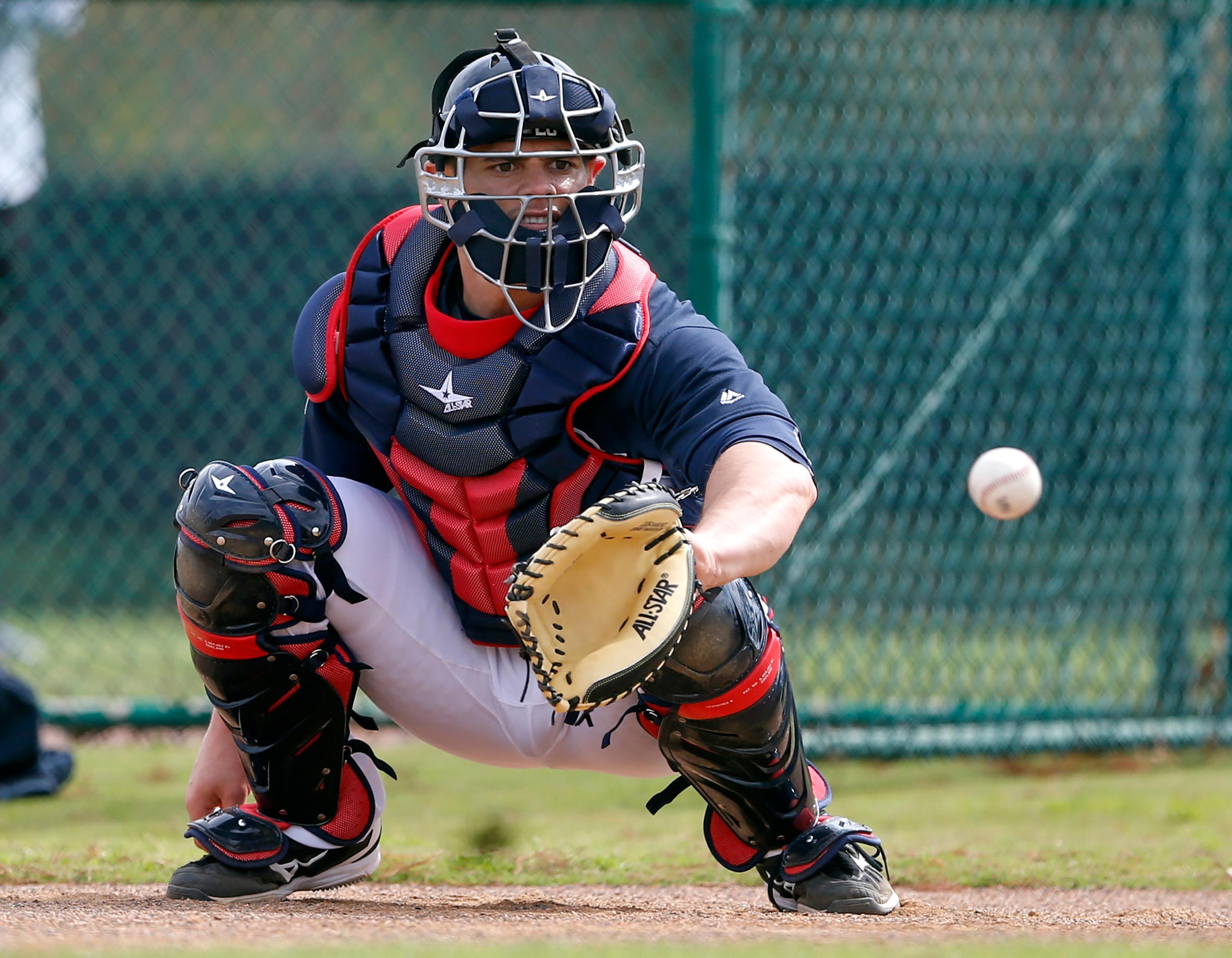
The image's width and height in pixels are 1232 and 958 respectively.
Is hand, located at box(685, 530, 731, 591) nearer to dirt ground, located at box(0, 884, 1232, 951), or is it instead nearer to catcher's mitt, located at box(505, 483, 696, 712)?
catcher's mitt, located at box(505, 483, 696, 712)

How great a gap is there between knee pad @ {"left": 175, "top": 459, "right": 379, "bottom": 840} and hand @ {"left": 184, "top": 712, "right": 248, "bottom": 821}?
102mm

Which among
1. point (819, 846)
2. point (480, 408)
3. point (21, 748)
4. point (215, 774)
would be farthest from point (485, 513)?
point (21, 748)

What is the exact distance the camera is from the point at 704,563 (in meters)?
2.19

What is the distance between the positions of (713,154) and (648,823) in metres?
2.03

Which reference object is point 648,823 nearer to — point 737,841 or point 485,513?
point 737,841

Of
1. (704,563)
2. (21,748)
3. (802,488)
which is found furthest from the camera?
(21,748)

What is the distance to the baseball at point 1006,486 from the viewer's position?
3557 millimetres

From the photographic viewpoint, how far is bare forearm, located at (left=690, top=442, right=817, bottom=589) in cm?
221

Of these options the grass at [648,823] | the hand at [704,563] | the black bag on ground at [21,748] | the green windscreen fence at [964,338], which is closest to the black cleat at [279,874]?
Result: the grass at [648,823]

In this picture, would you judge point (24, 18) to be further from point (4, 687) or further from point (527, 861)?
point (527, 861)

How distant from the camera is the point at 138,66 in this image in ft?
35.7

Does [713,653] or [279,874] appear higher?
[713,653]

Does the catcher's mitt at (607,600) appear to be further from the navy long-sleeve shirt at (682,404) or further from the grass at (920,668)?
the grass at (920,668)

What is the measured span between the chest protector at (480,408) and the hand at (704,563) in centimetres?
43
